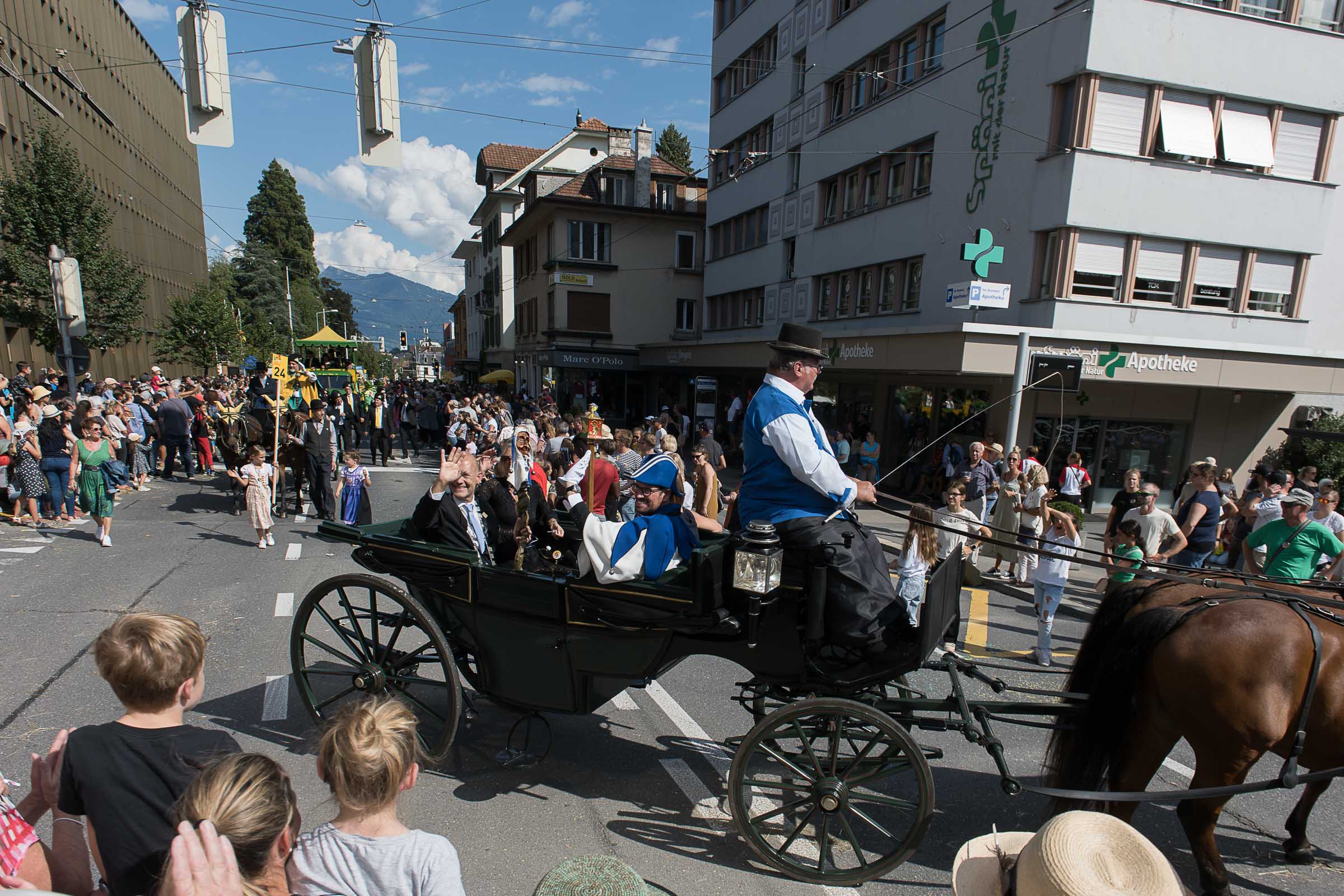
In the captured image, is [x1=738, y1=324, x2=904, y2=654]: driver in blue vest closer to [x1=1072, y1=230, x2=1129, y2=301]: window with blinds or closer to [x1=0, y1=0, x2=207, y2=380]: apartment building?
[x1=1072, y1=230, x2=1129, y2=301]: window with blinds

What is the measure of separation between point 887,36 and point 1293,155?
8811 millimetres

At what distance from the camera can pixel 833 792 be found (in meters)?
3.07

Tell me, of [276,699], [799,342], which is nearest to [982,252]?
[799,342]

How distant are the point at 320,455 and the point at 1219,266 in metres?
16.8

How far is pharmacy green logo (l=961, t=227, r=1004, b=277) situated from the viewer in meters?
12.4

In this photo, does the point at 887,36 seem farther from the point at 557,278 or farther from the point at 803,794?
the point at 803,794

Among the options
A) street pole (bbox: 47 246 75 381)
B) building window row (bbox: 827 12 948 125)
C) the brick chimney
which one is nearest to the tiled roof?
the brick chimney

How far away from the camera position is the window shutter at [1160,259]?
43.3ft

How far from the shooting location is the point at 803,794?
3893 mm

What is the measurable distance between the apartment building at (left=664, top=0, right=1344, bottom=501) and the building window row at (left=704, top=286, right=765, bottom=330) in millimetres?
6932

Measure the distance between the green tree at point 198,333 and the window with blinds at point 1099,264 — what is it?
2924 centimetres

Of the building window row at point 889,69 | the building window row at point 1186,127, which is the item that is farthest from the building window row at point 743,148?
the building window row at point 1186,127

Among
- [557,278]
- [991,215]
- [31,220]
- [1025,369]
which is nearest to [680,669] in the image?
[1025,369]

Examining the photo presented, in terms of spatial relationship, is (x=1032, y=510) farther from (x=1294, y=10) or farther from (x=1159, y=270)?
(x=1294, y=10)
